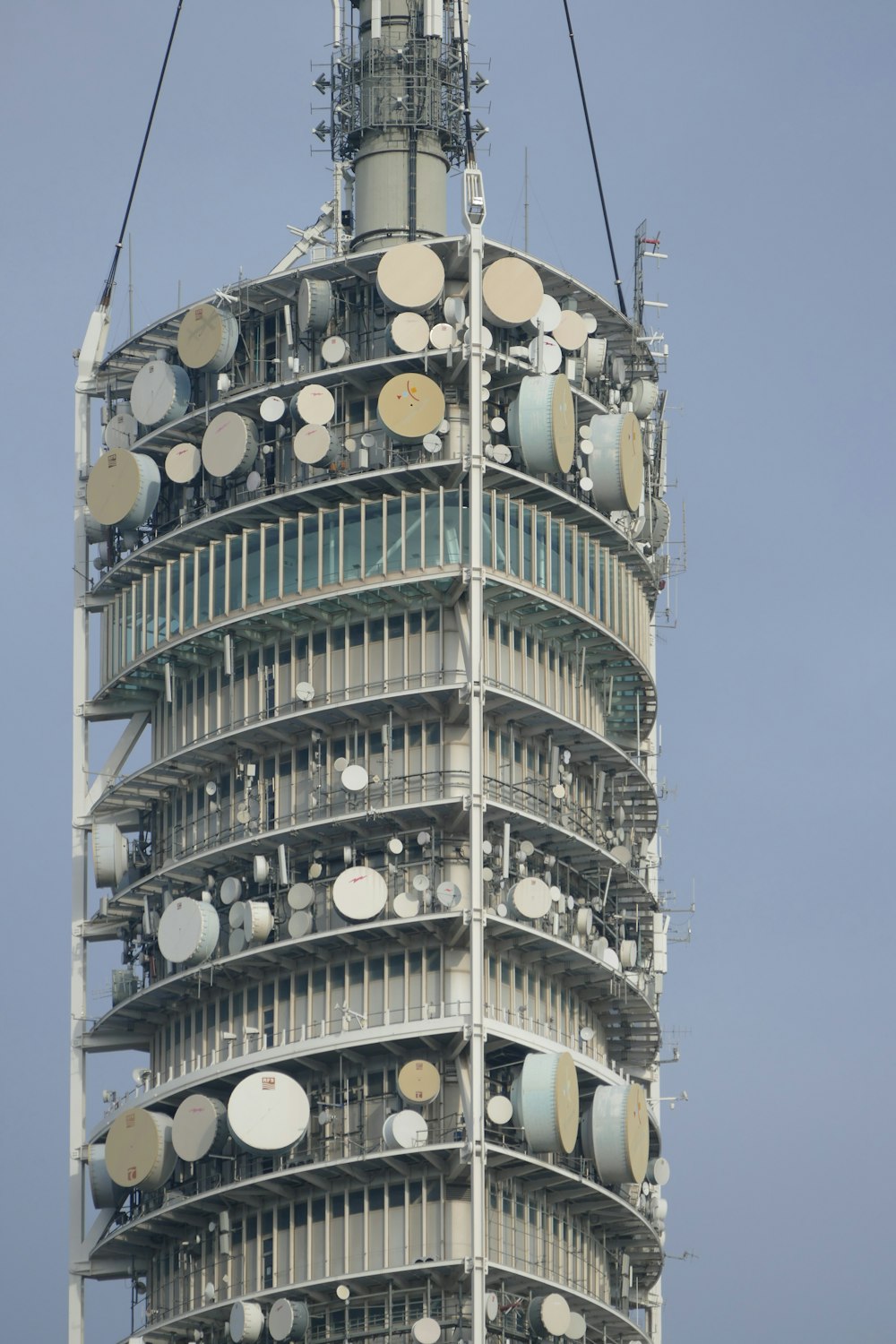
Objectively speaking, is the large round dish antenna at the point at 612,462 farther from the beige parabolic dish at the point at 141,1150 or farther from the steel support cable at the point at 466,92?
the beige parabolic dish at the point at 141,1150

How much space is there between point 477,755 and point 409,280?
16077 mm

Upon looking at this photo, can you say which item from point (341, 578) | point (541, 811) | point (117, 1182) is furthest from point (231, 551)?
point (117, 1182)

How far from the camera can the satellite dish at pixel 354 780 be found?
11212 cm

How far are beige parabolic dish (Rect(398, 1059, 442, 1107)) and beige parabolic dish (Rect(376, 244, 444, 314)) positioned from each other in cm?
2513

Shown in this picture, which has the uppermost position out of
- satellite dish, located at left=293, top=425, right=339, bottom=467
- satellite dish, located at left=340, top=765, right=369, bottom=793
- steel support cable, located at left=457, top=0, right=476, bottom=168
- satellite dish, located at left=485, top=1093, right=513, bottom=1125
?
steel support cable, located at left=457, top=0, right=476, bottom=168

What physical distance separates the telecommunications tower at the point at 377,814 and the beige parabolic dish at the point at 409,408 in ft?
0.56

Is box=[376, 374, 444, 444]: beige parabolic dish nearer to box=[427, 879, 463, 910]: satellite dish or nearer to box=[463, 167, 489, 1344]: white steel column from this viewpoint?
box=[463, 167, 489, 1344]: white steel column

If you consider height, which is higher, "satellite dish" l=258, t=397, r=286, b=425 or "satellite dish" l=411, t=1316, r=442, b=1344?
"satellite dish" l=258, t=397, r=286, b=425

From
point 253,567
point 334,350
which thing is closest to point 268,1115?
point 253,567

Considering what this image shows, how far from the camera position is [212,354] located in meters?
119

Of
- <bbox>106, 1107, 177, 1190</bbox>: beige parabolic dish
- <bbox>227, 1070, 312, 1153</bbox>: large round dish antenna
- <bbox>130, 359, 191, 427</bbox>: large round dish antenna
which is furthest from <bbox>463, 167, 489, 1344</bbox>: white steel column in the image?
<bbox>130, 359, 191, 427</bbox>: large round dish antenna

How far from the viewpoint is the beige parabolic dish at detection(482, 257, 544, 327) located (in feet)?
381

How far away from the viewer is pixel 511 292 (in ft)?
382

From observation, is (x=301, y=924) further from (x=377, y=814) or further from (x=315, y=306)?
(x=315, y=306)
